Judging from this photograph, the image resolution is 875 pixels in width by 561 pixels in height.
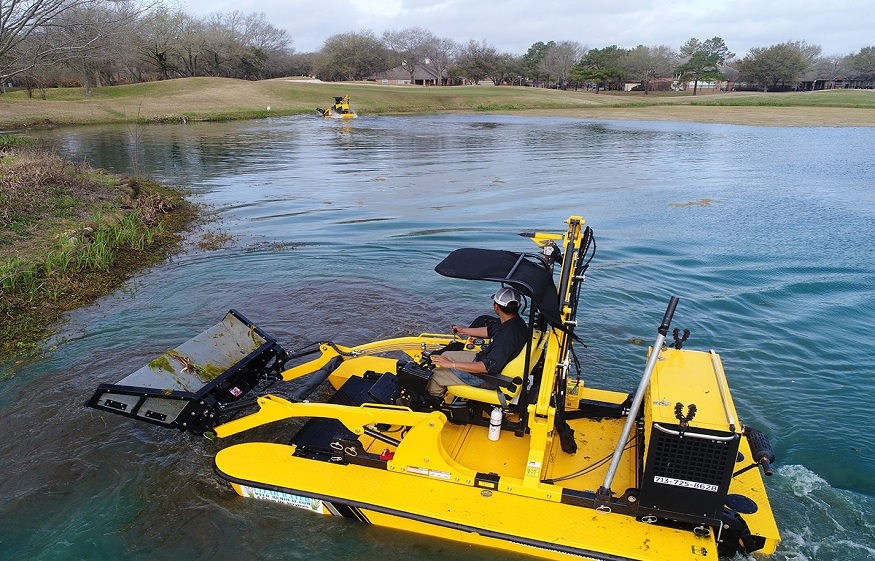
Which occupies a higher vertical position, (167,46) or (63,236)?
(167,46)

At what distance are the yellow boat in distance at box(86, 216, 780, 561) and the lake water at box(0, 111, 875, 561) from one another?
47 cm

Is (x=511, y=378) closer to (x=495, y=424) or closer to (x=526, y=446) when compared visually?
(x=495, y=424)

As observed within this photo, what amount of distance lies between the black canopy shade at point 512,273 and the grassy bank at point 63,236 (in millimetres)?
7343

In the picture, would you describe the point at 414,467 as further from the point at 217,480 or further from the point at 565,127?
the point at 565,127

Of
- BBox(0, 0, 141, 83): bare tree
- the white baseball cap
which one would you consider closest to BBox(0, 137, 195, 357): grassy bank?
BBox(0, 0, 141, 83): bare tree

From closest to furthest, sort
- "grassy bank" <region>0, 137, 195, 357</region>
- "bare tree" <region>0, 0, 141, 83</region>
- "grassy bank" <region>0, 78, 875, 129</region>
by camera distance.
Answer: "grassy bank" <region>0, 137, 195, 357</region> → "bare tree" <region>0, 0, 141, 83</region> → "grassy bank" <region>0, 78, 875, 129</region>

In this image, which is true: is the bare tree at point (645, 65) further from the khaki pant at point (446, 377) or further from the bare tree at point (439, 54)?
the khaki pant at point (446, 377)

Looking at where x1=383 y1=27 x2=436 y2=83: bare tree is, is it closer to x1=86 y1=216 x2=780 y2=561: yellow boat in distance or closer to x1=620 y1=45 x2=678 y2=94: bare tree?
x1=620 y1=45 x2=678 y2=94: bare tree

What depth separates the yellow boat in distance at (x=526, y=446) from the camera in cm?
443

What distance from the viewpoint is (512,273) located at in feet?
16.2

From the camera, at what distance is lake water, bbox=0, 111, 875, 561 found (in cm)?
548

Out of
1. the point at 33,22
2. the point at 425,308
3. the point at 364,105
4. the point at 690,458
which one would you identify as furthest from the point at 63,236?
the point at 364,105

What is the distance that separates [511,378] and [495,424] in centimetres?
53

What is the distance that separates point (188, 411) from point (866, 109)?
76.5 m
